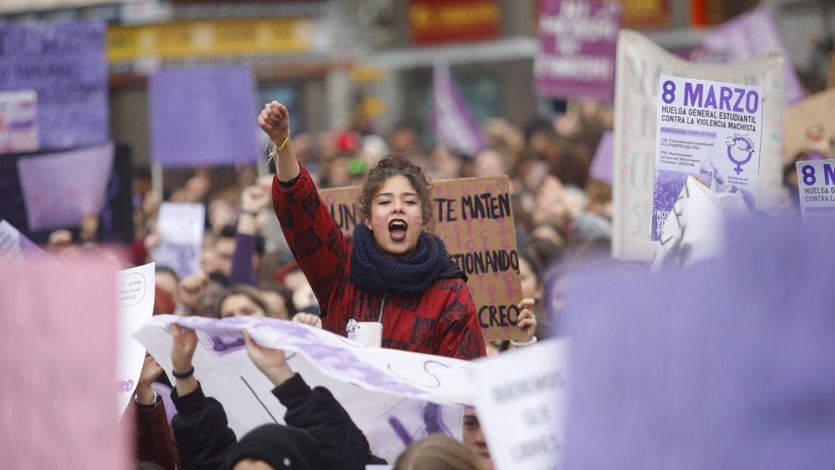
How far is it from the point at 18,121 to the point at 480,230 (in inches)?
162

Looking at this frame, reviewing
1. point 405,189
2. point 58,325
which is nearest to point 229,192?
point 405,189

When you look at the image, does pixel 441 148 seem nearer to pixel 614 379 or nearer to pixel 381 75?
pixel 614 379

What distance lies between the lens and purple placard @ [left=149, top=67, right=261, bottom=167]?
10.4 meters

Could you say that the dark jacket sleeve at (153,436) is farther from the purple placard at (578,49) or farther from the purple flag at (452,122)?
the purple flag at (452,122)

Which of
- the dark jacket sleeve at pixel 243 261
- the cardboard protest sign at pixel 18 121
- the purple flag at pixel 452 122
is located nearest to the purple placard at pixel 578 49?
the purple flag at pixel 452 122

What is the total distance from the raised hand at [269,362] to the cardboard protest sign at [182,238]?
182 inches

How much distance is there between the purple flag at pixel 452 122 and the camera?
14.9 metres

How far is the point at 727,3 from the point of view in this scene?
28594 millimetres

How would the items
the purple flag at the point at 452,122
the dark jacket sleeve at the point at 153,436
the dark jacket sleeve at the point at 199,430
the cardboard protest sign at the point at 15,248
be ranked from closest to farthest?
the dark jacket sleeve at the point at 199,430 < the dark jacket sleeve at the point at 153,436 < the cardboard protest sign at the point at 15,248 < the purple flag at the point at 452,122

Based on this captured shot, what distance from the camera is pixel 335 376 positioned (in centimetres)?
372

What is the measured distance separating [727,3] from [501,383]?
26531 millimetres

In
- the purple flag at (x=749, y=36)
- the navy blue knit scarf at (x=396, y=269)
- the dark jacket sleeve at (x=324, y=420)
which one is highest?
the purple flag at (x=749, y=36)

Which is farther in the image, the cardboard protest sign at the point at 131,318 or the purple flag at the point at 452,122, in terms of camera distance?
the purple flag at the point at 452,122

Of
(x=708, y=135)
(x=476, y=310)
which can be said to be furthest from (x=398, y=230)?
(x=708, y=135)
